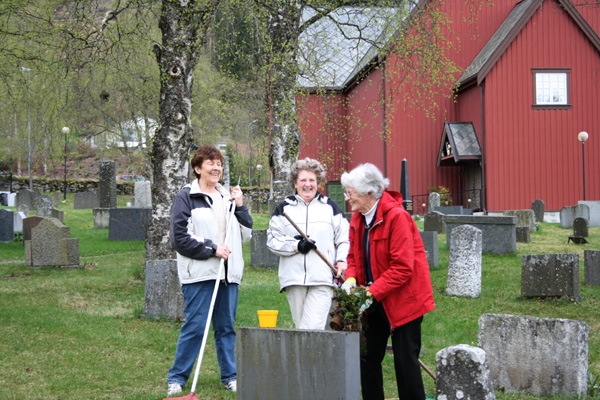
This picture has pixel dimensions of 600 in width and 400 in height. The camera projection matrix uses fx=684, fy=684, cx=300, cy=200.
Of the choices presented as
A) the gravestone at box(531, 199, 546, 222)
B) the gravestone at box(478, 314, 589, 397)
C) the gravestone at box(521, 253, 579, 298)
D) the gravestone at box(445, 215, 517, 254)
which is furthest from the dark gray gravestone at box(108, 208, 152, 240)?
the gravestone at box(478, 314, 589, 397)

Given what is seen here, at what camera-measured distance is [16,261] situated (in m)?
15.4

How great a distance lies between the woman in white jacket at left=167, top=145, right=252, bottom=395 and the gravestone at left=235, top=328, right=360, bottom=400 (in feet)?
3.55

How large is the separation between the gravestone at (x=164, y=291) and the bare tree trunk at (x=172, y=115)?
2.41 metres

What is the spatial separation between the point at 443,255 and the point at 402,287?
409 inches

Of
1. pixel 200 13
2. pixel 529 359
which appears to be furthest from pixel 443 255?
pixel 529 359

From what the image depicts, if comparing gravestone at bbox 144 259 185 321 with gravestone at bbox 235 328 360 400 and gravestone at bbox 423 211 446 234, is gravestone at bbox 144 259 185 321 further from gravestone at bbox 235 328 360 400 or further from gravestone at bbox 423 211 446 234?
gravestone at bbox 423 211 446 234

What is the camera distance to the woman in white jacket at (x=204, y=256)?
540 cm

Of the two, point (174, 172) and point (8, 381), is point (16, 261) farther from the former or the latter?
point (8, 381)

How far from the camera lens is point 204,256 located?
5.34 meters

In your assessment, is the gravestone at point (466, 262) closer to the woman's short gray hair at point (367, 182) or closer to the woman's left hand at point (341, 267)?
the woman's left hand at point (341, 267)

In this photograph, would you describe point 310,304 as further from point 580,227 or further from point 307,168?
point 580,227

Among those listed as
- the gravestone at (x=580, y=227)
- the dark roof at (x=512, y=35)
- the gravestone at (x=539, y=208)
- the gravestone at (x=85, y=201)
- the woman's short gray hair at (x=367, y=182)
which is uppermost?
the dark roof at (x=512, y=35)

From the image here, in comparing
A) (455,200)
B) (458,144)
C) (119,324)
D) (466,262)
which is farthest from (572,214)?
(119,324)

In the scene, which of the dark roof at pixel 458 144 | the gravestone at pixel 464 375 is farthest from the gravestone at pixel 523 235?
the gravestone at pixel 464 375
